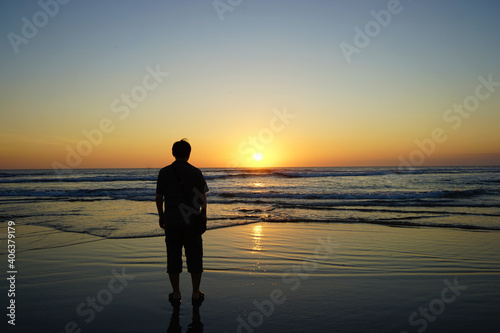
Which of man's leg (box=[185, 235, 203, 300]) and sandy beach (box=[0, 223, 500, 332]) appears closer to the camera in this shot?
sandy beach (box=[0, 223, 500, 332])

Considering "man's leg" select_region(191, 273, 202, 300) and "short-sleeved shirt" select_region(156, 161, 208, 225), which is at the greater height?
"short-sleeved shirt" select_region(156, 161, 208, 225)

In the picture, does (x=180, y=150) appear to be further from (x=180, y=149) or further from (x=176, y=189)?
(x=176, y=189)

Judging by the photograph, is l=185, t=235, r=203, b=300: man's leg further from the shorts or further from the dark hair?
the dark hair

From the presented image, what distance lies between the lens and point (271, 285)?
4.69 meters

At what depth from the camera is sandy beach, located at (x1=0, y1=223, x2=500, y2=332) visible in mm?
3529

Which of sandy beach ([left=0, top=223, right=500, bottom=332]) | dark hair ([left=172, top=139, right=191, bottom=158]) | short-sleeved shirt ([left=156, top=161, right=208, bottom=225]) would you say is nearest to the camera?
sandy beach ([left=0, top=223, right=500, bottom=332])

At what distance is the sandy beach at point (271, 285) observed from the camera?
3.53 m

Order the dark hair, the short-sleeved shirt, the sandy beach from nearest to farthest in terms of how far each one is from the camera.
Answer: the sandy beach
the short-sleeved shirt
the dark hair

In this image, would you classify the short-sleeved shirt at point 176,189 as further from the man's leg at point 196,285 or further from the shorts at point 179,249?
the man's leg at point 196,285

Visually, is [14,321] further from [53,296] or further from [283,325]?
[283,325]

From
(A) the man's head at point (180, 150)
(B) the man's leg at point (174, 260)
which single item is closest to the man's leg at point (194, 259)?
(B) the man's leg at point (174, 260)

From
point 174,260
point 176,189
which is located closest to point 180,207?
point 176,189

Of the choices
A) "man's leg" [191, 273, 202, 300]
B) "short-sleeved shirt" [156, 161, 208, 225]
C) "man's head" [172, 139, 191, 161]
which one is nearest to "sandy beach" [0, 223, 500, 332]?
"man's leg" [191, 273, 202, 300]

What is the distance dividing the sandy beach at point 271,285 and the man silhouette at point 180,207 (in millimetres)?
425
